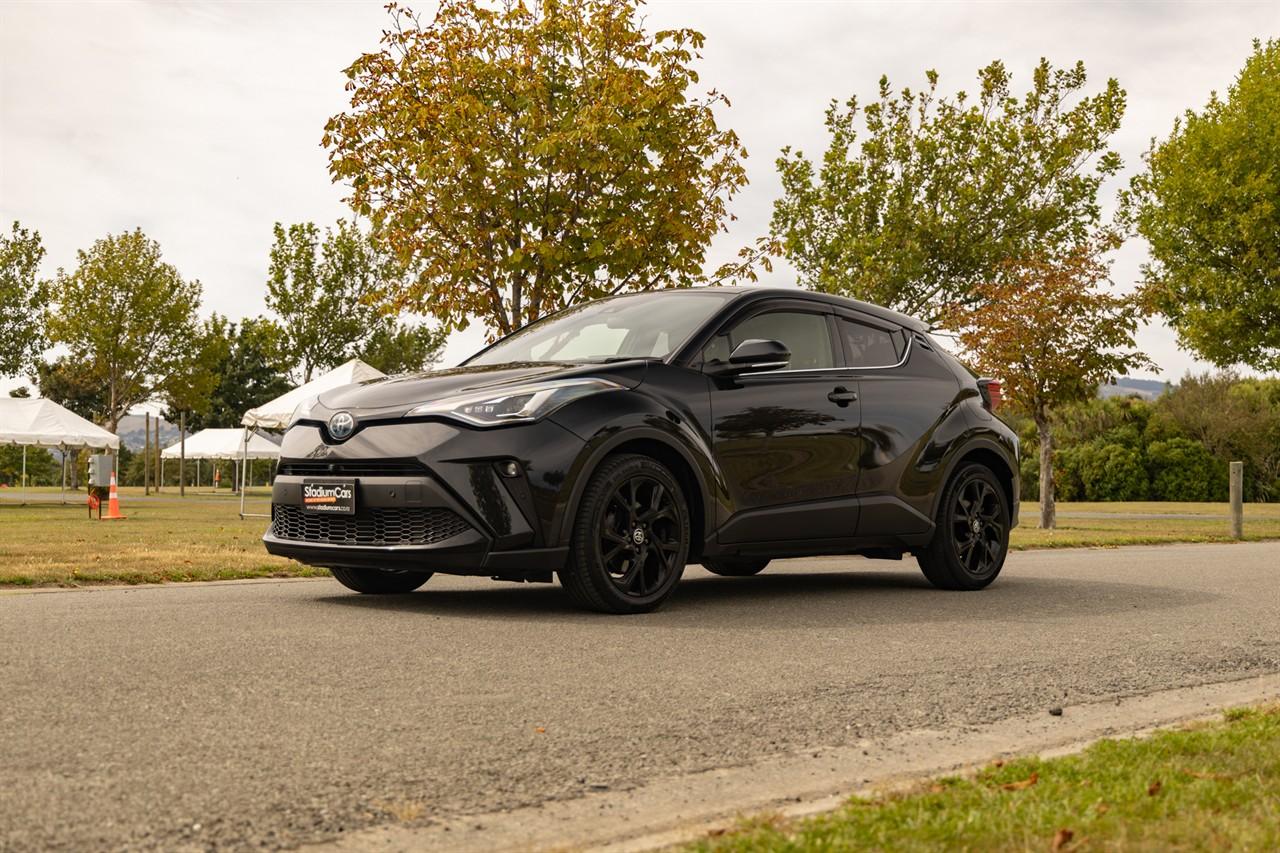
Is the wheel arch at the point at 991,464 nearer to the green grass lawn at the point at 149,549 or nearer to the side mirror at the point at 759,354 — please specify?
the side mirror at the point at 759,354

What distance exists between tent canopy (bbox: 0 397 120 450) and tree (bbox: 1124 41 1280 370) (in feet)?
81.3

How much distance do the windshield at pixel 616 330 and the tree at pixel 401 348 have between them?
41.4 meters

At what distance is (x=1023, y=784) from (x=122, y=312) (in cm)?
5011

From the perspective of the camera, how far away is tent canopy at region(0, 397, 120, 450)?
1294 inches

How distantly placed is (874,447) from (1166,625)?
195cm

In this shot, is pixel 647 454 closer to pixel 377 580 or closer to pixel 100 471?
pixel 377 580

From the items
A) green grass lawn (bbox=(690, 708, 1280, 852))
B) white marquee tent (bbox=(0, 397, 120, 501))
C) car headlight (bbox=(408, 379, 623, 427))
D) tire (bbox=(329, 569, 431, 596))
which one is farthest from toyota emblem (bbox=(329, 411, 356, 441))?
white marquee tent (bbox=(0, 397, 120, 501))

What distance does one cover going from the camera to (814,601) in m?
8.12

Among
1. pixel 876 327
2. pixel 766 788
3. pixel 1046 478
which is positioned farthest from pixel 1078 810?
pixel 1046 478

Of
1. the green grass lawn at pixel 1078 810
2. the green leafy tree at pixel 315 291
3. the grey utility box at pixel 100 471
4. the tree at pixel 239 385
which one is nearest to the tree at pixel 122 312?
the green leafy tree at pixel 315 291

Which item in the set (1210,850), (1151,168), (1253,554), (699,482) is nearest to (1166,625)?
(699,482)

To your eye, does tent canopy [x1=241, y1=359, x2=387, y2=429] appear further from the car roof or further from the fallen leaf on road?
the fallen leaf on road

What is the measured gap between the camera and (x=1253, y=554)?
44.9ft

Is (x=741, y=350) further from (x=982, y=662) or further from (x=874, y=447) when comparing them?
(x=982, y=662)
